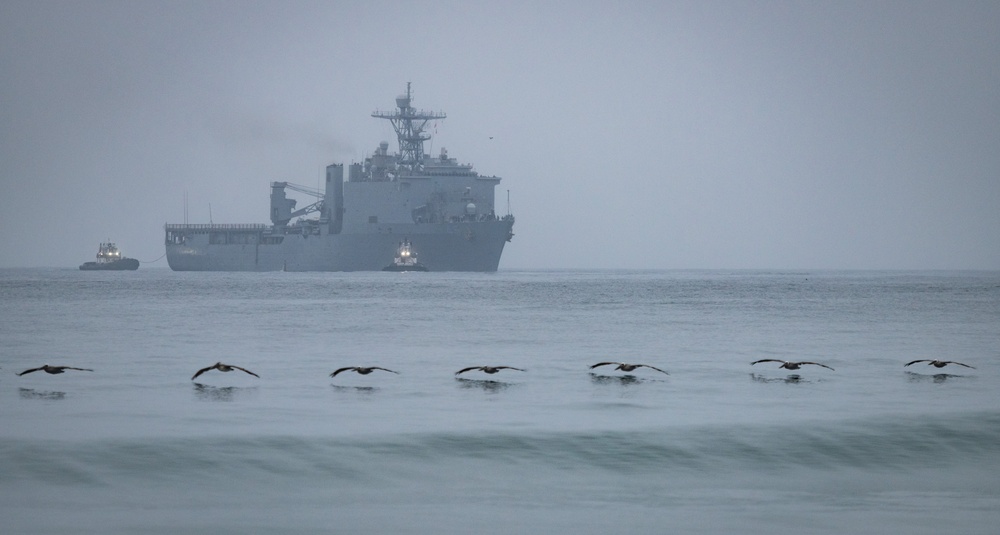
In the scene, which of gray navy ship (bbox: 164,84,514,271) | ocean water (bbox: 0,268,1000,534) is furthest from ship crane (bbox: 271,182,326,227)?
ocean water (bbox: 0,268,1000,534)

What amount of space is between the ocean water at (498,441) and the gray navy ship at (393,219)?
9878 cm

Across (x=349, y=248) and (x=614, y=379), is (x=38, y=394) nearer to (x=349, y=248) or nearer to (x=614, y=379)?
(x=614, y=379)

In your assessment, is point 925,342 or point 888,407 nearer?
point 888,407

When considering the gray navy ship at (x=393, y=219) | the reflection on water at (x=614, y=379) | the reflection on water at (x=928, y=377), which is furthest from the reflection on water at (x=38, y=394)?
the gray navy ship at (x=393, y=219)

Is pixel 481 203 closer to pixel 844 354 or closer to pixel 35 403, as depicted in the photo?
pixel 844 354

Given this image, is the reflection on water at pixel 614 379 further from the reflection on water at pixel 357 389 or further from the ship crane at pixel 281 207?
the ship crane at pixel 281 207

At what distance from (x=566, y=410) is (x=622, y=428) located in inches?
83.3

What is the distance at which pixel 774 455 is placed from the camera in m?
17.2

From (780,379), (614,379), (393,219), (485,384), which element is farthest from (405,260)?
(485,384)

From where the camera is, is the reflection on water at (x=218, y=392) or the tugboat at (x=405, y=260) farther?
the tugboat at (x=405, y=260)

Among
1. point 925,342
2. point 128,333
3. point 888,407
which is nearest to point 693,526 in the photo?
point 888,407

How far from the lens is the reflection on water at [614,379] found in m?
25.4

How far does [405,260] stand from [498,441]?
402ft

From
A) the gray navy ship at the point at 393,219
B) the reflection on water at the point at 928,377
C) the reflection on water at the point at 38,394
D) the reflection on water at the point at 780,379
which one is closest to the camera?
the reflection on water at the point at 38,394
